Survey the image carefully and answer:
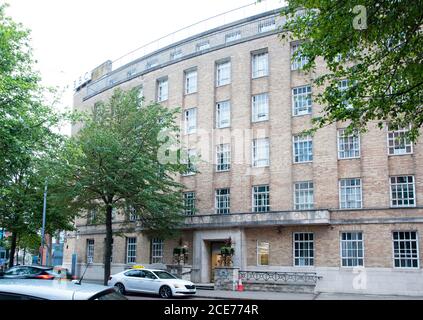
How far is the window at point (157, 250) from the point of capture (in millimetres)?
35469

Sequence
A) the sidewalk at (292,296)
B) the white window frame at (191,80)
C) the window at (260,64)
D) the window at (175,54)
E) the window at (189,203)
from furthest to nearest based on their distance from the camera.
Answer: the window at (175,54)
the white window frame at (191,80)
the window at (260,64)
the window at (189,203)
the sidewalk at (292,296)

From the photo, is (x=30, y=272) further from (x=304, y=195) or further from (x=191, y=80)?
(x=191, y=80)

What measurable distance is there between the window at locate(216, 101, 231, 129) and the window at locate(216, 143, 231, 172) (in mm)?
1584

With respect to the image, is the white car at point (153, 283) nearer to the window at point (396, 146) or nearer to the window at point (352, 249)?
the window at point (352, 249)

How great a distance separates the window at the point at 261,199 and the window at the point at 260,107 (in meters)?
5.00

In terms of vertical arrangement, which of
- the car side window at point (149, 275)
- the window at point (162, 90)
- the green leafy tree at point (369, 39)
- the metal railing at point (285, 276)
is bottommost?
the metal railing at point (285, 276)

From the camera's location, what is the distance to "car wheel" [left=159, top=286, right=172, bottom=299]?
71.2 feet

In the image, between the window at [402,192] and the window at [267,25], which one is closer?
the window at [402,192]

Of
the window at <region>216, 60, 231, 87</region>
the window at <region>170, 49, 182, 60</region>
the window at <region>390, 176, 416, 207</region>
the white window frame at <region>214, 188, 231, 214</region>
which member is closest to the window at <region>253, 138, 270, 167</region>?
the white window frame at <region>214, 188, 231, 214</region>

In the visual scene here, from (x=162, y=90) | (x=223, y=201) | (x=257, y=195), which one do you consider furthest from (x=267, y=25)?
(x=223, y=201)

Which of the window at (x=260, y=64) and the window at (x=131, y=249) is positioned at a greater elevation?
the window at (x=260, y=64)

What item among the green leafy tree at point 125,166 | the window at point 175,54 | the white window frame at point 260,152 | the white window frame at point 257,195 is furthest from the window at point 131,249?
the window at point 175,54

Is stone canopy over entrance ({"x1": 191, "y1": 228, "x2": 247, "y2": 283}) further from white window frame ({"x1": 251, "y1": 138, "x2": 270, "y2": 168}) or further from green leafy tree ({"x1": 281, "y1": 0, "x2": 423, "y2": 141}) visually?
green leafy tree ({"x1": 281, "y1": 0, "x2": 423, "y2": 141})
